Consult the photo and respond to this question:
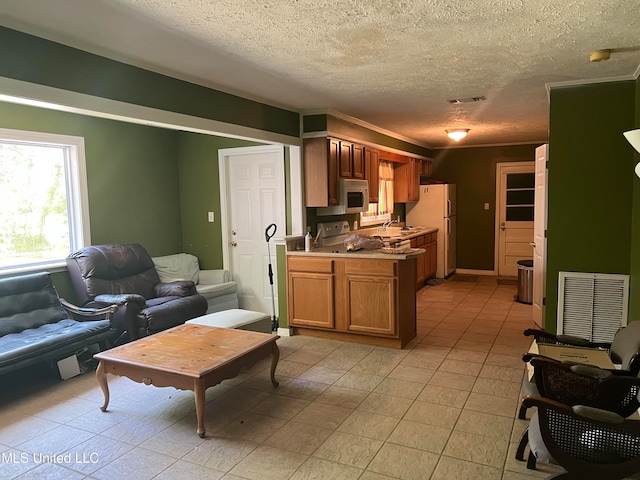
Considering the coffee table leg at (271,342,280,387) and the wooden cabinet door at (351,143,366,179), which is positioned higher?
the wooden cabinet door at (351,143,366,179)

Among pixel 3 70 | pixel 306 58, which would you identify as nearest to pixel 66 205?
pixel 3 70

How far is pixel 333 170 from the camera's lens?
16.7 ft

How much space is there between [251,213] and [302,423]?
317cm

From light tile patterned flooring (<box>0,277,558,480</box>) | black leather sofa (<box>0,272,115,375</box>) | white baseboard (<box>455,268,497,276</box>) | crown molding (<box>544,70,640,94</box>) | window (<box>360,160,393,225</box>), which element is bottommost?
light tile patterned flooring (<box>0,277,558,480</box>)

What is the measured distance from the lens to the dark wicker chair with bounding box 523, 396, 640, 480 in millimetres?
1942

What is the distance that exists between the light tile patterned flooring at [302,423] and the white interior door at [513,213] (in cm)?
437

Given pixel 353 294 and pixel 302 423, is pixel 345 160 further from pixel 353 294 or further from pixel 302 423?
pixel 302 423

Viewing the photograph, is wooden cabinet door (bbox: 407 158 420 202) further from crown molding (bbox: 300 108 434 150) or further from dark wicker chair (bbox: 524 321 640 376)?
dark wicker chair (bbox: 524 321 640 376)

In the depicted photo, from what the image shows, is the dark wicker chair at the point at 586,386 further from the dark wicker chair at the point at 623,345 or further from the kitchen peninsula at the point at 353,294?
the kitchen peninsula at the point at 353,294

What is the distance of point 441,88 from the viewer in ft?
13.4

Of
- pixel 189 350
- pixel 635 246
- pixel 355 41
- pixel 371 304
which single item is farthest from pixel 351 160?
pixel 189 350

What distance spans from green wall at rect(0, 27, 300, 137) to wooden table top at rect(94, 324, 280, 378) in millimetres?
1675

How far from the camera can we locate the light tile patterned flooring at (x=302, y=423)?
2.46 meters

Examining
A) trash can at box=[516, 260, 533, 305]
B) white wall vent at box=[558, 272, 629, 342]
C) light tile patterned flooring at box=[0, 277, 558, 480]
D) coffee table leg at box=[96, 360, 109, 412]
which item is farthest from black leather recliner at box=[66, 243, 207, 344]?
trash can at box=[516, 260, 533, 305]
